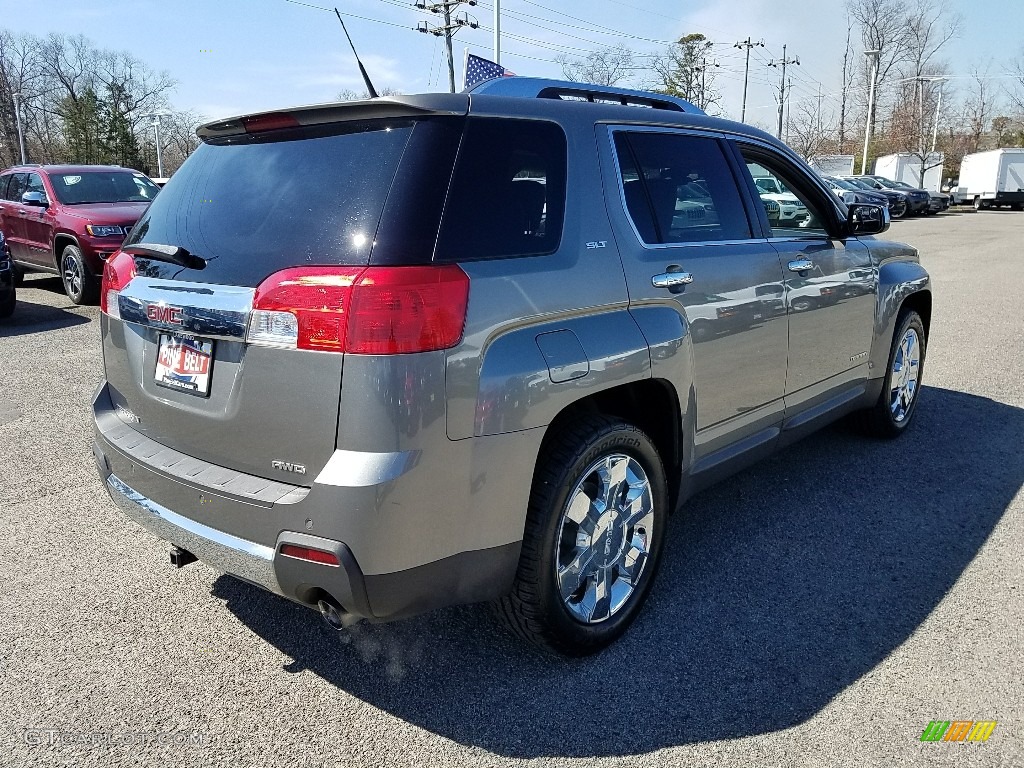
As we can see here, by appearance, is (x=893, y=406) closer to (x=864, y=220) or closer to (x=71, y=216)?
(x=864, y=220)

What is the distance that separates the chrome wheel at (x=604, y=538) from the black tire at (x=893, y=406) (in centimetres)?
265

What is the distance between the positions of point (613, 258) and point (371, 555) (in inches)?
52.3

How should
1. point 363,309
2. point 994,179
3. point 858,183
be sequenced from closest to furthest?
point 363,309 < point 858,183 < point 994,179

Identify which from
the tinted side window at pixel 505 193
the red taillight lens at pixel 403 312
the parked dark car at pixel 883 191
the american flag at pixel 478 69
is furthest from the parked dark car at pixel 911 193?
the red taillight lens at pixel 403 312

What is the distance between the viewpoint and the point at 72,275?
35.0 feet

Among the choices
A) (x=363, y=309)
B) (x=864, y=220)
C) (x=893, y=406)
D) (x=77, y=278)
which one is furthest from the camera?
(x=77, y=278)

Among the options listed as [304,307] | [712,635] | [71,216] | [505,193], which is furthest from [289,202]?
[71,216]

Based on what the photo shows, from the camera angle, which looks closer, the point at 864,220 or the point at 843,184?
the point at 864,220

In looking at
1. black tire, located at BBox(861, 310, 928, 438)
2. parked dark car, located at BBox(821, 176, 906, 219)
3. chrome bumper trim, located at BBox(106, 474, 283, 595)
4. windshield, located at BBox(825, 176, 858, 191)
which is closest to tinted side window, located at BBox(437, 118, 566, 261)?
chrome bumper trim, located at BBox(106, 474, 283, 595)

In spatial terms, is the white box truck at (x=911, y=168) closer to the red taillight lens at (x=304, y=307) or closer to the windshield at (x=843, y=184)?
the windshield at (x=843, y=184)

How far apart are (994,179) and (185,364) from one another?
4663 cm

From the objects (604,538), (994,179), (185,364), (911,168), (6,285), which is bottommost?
(604,538)

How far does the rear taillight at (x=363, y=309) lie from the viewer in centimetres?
217

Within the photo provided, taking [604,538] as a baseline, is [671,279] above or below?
above
